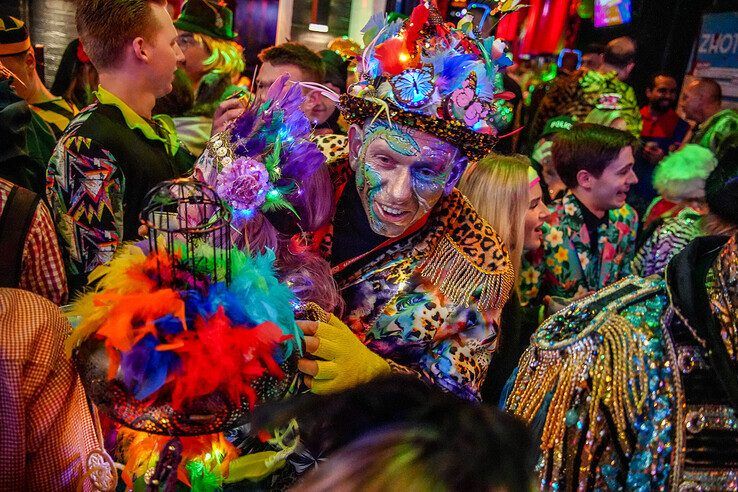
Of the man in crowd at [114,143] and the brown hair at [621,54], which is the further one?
the brown hair at [621,54]

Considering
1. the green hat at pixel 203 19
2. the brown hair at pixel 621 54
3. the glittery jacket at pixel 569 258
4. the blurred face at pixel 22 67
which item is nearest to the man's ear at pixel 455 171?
the glittery jacket at pixel 569 258

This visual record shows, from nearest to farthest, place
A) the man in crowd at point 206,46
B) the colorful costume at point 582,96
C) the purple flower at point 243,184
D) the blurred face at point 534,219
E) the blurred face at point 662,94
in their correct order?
the purple flower at point 243,184
the blurred face at point 534,219
the man in crowd at point 206,46
the colorful costume at point 582,96
the blurred face at point 662,94

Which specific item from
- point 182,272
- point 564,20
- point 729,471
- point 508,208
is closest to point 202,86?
point 508,208

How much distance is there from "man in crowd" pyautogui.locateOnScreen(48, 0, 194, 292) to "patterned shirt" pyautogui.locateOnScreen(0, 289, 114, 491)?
1.18 metres

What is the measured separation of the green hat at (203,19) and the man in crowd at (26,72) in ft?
3.45

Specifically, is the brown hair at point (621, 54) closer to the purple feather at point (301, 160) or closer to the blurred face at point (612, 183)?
the blurred face at point (612, 183)

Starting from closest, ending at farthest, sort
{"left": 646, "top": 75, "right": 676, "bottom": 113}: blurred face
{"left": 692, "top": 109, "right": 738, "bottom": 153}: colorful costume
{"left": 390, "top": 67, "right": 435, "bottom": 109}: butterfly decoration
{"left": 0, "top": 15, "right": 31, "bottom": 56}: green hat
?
{"left": 390, "top": 67, "right": 435, "bottom": 109}: butterfly decoration → {"left": 0, "top": 15, "right": 31, "bottom": 56}: green hat → {"left": 692, "top": 109, "right": 738, "bottom": 153}: colorful costume → {"left": 646, "top": 75, "right": 676, "bottom": 113}: blurred face

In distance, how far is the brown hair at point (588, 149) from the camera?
11.8ft

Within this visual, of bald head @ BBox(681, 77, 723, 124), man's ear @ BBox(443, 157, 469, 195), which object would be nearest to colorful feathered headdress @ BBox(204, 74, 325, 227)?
man's ear @ BBox(443, 157, 469, 195)

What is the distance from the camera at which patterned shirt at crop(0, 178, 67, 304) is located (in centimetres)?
143

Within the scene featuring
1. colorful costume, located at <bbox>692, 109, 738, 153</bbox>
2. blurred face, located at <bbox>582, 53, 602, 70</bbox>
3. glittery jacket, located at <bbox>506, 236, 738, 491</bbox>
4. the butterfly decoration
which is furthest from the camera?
blurred face, located at <bbox>582, 53, 602, 70</bbox>

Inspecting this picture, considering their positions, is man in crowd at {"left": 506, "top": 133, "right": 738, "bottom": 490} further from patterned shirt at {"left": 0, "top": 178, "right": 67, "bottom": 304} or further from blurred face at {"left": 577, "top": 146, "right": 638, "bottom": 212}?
blurred face at {"left": 577, "top": 146, "right": 638, "bottom": 212}

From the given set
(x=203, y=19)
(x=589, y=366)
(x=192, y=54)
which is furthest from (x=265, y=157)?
(x=203, y=19)

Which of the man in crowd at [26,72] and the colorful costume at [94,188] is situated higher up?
the man in crowd at [26,72]
